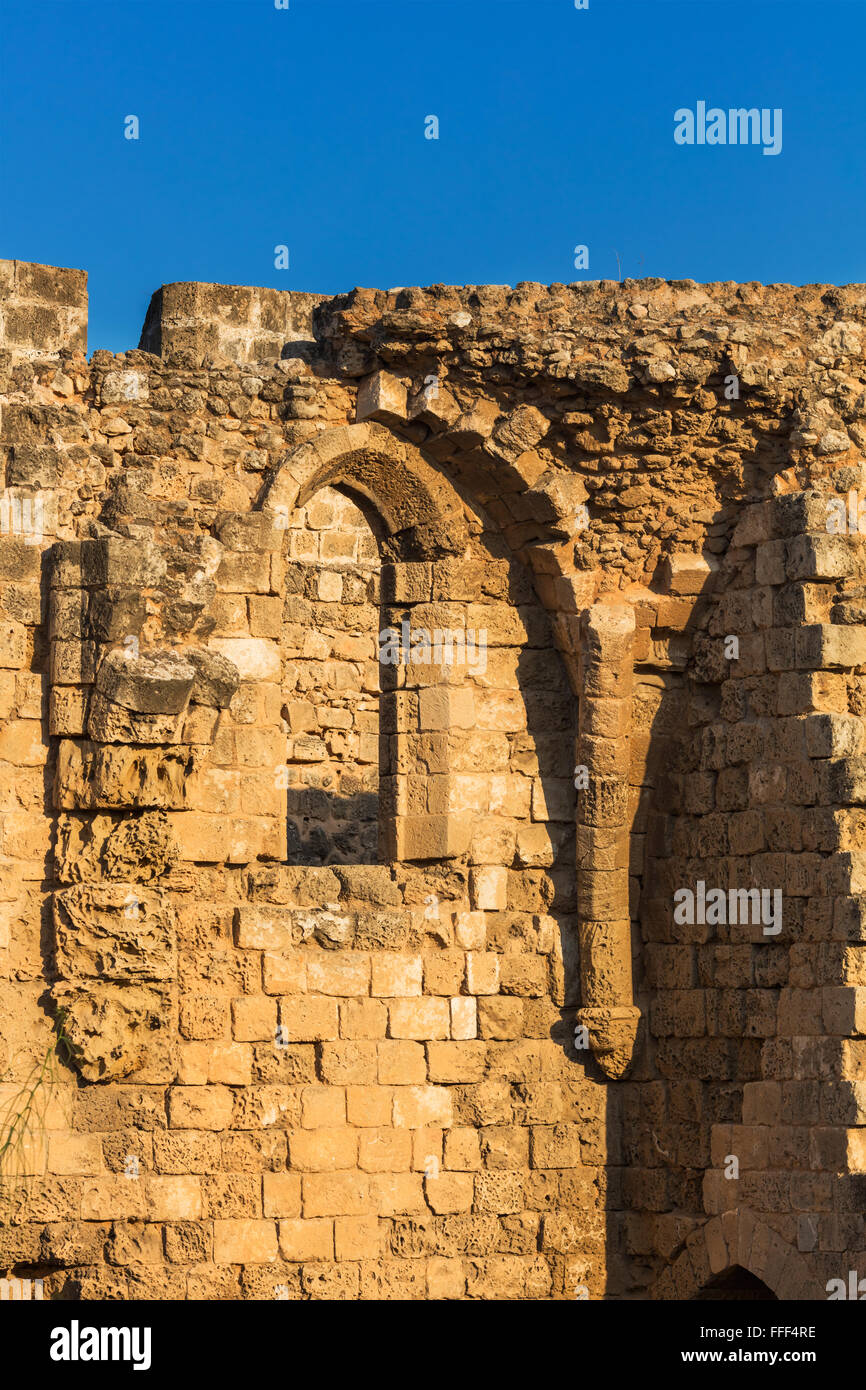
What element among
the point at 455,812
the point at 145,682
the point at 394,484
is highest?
the point at 394,484

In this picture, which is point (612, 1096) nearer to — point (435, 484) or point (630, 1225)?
point (630, 1225)

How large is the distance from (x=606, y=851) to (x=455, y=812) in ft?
2.61

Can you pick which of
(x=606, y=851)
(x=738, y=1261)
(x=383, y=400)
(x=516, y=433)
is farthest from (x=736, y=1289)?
(x=383, y=400)

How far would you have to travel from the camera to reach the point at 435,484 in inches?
416

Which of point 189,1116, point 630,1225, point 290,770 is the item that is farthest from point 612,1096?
point 290,770

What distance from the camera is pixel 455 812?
33.8 feet

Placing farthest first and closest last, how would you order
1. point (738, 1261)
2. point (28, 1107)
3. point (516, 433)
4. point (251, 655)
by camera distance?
point (516, 433) < point (251, 655) < point (738, 1261) < point (28, 1107)

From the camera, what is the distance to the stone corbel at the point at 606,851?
10.2 meters

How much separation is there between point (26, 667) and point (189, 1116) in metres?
2.27

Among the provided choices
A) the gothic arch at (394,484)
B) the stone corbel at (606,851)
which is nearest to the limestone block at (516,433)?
the gothic arch at (394,484)

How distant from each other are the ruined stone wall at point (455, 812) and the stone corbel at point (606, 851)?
0.07ft

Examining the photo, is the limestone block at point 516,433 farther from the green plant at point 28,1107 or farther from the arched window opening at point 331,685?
the green plant at point 28,1107

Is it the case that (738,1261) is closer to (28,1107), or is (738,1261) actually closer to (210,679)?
(28,1107)

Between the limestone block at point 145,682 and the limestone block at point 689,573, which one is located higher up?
the limestone block at point 689,573
